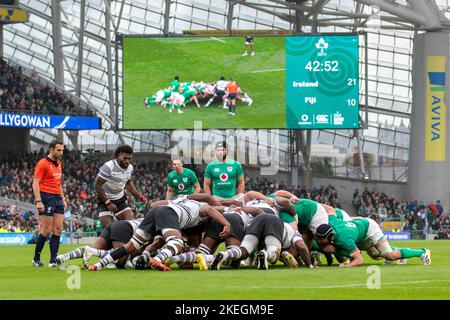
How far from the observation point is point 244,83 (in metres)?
49.9

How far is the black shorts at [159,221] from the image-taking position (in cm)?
1631

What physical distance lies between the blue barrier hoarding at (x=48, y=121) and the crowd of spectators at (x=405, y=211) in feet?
49.2

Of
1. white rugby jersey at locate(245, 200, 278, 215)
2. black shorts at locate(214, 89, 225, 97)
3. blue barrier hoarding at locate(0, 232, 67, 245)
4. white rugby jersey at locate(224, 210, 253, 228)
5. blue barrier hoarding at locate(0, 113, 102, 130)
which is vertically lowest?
A: blue barrier hoarding at locate(0, 232, 67, 245)

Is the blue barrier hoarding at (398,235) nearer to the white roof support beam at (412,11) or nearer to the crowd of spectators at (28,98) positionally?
the white roof support beam at (412,11)

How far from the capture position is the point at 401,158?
255 feet

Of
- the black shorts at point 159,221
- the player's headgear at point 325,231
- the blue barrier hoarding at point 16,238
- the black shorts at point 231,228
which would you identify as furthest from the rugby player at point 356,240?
the blue barrier hoarding at point 16,238

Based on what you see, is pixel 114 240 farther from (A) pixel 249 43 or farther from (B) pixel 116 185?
(A) pixel 249 43

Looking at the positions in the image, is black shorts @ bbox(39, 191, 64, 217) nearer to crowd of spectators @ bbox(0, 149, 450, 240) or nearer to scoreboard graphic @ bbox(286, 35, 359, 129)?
crowd of spectators @ bbox(0, 149, 450, 240)

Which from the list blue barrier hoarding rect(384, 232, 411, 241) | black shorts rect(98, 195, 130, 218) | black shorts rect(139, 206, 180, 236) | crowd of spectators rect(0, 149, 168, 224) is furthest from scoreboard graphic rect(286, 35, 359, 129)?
black shorts rect(139, 206, 180, 236)

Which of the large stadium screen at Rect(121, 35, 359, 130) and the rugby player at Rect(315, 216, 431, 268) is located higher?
the large stadium screen at Rect(121, 35, 359, 130)

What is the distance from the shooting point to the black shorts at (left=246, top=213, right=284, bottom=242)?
648 inches

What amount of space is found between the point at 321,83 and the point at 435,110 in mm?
7994

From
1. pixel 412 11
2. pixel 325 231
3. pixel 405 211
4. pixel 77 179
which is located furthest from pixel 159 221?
pixel 405 211

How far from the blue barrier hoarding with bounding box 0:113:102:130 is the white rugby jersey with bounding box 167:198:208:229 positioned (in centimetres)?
3783
